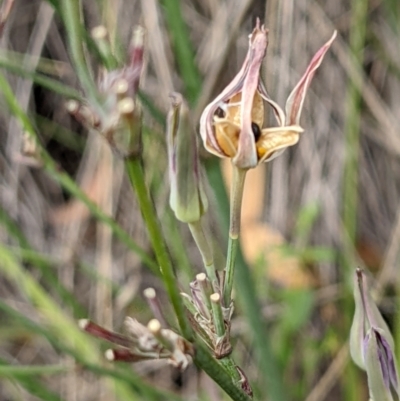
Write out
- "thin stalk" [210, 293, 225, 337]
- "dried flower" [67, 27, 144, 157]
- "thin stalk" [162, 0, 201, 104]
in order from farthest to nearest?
"thin stalk" [162, 0, 201, 104] < "thin stalk" [210, 293, 225, 337] < "dried flower" [67, 27, 144, 157]

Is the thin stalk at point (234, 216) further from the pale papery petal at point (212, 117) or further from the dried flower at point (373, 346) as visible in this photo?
the dried flower at point (373, 346)

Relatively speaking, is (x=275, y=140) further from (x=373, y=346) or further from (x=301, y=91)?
(x=373, y=346)

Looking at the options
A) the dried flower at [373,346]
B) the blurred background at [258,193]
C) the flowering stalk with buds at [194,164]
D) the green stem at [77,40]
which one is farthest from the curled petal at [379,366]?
the blurred background at [258,193]

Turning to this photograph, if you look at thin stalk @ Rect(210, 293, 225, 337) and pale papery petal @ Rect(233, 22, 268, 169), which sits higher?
pale papery petal @ Rect(233, 22, 268, 169)

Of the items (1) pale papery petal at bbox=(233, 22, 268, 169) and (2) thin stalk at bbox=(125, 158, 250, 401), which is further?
(1) pale papery petal at bbox=(233, 22, 268, 169)

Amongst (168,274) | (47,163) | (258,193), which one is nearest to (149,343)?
(168,274)

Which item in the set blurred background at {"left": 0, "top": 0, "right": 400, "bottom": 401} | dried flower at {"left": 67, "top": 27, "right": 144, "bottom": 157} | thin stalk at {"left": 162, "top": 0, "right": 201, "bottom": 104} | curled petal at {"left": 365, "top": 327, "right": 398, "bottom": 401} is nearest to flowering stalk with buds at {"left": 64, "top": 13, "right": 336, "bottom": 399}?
dried flower at {"left": 67, "top": 27, "right": 144, "bottom": 157}

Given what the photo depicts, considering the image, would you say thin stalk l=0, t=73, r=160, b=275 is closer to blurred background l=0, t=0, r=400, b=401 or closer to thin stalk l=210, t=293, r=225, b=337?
thin stalk l=210, t=293, r=225, b=337
